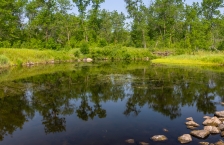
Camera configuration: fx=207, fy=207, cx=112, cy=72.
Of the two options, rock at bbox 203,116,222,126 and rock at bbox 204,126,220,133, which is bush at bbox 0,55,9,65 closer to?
rock at bbox 203,116,222,126

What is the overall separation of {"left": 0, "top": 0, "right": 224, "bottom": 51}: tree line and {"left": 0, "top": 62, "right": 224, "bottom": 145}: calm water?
35159mm

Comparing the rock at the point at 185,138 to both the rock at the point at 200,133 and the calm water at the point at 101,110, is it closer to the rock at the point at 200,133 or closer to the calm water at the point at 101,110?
the calm water at the point at 101,110

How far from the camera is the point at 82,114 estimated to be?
11.6 metres

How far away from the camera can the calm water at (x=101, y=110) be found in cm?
866

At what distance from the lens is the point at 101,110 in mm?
12219

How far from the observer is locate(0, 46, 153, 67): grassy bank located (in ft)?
111

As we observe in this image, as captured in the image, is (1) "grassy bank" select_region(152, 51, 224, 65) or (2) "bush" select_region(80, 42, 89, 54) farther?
(2) "bush" select_region(80, 42, 89, 54)

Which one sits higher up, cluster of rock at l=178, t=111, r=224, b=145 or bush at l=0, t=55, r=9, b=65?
bush at l=0, t=55, r=9, b=65

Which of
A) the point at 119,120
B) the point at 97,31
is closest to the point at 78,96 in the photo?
the point at 119,120

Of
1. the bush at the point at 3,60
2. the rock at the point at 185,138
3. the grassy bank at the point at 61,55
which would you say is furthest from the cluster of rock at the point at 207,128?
the grassy bank at the point at 61,55

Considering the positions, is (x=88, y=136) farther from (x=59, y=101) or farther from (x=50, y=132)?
(x=59, y=101)

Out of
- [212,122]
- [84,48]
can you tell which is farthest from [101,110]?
[84,48]

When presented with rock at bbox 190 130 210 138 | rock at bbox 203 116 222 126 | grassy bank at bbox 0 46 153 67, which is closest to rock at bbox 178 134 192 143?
rock at bbox 190 130 210 138

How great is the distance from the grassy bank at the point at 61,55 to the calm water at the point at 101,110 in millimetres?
16227
